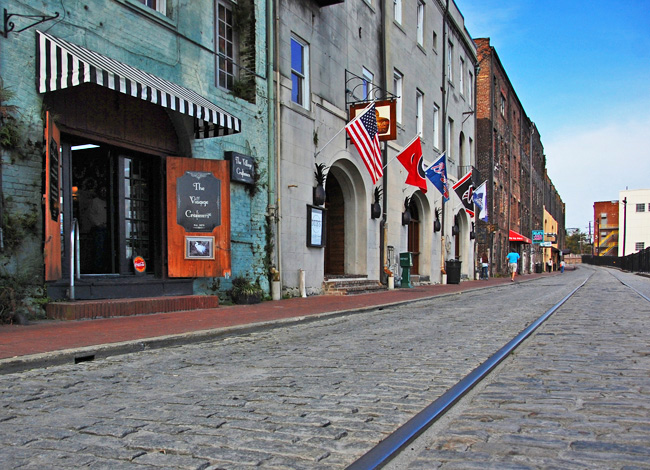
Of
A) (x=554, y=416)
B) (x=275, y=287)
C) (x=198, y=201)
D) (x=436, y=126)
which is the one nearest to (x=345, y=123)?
(x=275, y=287)

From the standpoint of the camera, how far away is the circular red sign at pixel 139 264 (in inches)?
452

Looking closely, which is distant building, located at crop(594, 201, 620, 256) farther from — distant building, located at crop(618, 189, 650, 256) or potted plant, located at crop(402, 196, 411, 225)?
potted plant, located at crop(402, 196, 411, 225)

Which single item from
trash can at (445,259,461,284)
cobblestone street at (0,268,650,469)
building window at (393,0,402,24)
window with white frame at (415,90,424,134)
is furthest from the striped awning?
trash can at (445,259,461,284)

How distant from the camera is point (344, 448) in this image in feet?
10.7

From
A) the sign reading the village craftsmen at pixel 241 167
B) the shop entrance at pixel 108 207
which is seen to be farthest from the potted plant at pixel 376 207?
the shop entrance at pixel 108 207

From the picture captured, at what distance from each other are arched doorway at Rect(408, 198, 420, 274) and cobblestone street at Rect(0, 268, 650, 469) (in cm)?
1815

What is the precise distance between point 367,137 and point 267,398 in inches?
506

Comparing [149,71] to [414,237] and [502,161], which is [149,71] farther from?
[502,161]

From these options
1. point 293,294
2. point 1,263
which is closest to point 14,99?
point 1,263

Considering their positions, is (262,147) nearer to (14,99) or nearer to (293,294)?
(293,294)

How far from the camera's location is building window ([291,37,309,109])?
52.7ft

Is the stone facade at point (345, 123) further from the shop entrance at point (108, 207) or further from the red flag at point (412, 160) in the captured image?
the shop entrance at point (108, 207)

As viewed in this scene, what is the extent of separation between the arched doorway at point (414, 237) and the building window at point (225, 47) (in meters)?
13.7

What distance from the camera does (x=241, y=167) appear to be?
1341 centimetres
